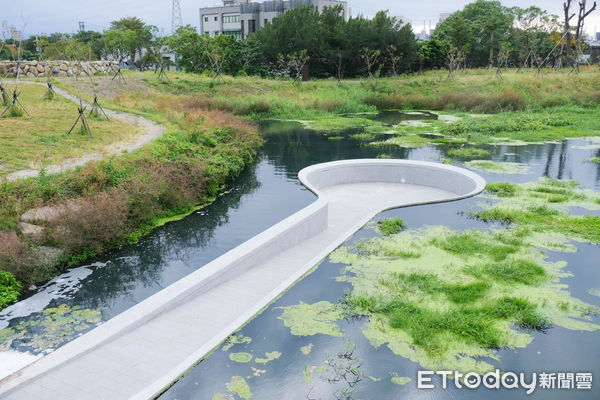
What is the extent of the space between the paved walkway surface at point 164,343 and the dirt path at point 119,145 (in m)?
5.06

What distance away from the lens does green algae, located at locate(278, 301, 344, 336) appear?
5.66 meters

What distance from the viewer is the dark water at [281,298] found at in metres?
4.86

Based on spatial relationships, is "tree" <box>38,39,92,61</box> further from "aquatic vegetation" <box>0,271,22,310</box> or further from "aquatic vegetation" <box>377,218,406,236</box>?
"aquatic vegetation" <box>377,218,406,236</box>

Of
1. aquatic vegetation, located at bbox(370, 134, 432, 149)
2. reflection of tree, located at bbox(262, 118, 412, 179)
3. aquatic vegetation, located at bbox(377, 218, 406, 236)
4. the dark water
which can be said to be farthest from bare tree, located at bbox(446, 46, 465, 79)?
aquatic vegetation, located at bbox(377, 218, 406, 236)

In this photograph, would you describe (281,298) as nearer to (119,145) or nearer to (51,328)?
(51,328)

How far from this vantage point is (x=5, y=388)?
192 inches

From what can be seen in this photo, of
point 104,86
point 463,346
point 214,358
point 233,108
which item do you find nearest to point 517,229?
point 463,346

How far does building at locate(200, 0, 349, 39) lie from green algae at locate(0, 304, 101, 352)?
43913mm

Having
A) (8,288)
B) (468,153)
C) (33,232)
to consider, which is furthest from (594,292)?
(468,153)

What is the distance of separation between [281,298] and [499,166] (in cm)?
968

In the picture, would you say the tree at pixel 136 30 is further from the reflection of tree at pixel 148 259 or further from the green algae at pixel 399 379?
the green algae at pixel 399 379

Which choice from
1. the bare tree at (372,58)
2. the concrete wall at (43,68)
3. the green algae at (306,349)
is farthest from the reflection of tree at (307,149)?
the bare tree at (372,58)

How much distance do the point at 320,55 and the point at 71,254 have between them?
28926mm

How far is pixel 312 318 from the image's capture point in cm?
593
